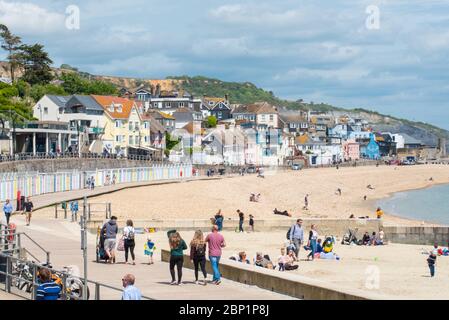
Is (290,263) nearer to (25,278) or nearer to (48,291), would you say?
(25,278)

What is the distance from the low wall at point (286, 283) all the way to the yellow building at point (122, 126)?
78.9 m

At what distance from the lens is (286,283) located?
1723 centimetres

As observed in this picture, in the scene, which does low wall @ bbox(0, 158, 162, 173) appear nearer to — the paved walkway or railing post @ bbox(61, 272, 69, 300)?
the paved walkway

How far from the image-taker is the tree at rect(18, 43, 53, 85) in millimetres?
122312

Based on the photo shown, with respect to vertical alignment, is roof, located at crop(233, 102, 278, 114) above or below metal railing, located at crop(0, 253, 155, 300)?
above

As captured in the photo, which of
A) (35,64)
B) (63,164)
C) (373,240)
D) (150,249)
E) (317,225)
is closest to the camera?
(150,249)

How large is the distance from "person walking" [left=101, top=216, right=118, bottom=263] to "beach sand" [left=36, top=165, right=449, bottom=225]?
18.9 metres

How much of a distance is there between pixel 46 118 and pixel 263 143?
2283 inches

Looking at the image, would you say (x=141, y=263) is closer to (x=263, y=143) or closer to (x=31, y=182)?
(x=31, y=182)

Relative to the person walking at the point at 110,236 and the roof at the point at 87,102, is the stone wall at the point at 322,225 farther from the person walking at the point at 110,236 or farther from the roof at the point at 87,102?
the roof at the point at 87,102

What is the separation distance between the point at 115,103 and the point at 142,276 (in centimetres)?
8290

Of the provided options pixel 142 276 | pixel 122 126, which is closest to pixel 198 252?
pixel 142 276

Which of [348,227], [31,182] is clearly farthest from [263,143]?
[348,227]

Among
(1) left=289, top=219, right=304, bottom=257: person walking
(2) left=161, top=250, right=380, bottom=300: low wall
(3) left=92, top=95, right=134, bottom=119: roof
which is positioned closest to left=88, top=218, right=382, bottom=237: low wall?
(1) left=289, top=219, right=304, bottom=257: person walking
